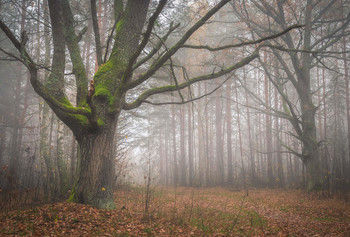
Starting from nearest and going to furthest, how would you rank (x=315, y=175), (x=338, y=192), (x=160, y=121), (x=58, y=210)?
→ (x=58, y=210) < (x=338, y=192) < (x=315, y=175) < (x=160, y=121)

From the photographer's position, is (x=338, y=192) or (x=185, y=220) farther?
(x=338, y=192)

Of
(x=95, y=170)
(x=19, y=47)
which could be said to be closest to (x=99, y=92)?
(x=19, y=47)

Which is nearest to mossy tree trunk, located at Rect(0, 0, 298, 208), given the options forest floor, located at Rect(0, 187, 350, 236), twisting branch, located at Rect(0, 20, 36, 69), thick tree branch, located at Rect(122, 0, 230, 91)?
thick tree branch, located at Rect(122, 0, 230, 91)

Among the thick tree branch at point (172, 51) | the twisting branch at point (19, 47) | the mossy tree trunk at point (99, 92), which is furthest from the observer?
the mossy tree trunk at point (99, 92)

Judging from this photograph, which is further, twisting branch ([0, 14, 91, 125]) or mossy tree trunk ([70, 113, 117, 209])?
mossy tree trunk ([70, 113, 117, 209])

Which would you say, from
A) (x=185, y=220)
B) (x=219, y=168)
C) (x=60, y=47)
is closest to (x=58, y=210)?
(x=185, y=220)

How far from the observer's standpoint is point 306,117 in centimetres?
916

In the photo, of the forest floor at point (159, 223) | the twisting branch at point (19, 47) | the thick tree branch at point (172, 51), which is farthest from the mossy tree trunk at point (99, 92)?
the forest floor at point (159, 223)

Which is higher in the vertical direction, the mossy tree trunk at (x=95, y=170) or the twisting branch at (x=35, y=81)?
the twisting branch at (x=35, y=81)

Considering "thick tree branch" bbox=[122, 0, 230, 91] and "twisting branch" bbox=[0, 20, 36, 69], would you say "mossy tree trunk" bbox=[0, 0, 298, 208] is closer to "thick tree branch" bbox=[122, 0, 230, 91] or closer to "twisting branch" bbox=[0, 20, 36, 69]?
"thick tree branch" bbox=[122, 0, 230, 91]

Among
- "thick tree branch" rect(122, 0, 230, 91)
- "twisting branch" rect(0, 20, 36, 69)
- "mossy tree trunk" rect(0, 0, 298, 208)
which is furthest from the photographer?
"mossy tree trunk" rect(0, 0, 298, 208)

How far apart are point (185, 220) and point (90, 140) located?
292cm

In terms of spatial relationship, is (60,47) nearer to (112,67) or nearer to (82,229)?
(112,67)

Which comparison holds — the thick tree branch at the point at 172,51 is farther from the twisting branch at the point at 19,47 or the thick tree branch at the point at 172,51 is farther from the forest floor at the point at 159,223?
the forest floor at the point at 159,223
